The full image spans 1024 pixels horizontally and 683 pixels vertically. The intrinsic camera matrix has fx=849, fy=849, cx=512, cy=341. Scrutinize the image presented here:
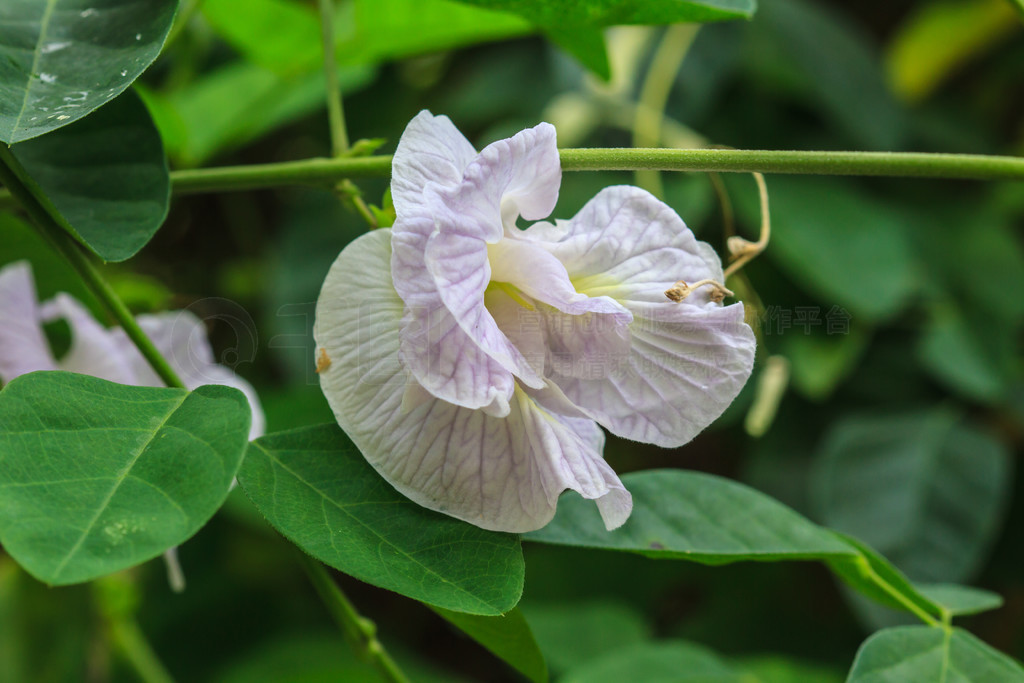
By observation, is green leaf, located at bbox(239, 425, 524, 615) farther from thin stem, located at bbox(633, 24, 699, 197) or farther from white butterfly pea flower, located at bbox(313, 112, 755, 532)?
thin stem, located at bbox(633, 24, 699, 197)

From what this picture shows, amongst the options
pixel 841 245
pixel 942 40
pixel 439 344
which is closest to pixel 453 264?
pixel 439 344

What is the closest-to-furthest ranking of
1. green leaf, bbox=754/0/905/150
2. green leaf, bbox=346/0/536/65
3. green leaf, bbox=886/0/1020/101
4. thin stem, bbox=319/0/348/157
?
thin stem, bbox=319/0/348/157, green leaf, bbox=346/0/536/65, green leaf, bbox=754/0/905/150, green leaf, bbox=886/0/1020/101

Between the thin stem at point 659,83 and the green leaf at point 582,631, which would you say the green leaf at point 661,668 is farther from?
the thin stem at point 659,83

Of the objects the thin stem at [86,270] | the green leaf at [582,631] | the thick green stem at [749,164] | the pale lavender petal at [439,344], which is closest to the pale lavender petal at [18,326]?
the thin stem at [86,270]

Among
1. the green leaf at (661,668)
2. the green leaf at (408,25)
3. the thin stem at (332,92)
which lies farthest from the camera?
the green leaf at (408,25)

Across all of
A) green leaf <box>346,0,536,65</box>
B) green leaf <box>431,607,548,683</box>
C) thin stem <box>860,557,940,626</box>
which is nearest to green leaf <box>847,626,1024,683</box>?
thin stem <box>860,557,940,626</box>

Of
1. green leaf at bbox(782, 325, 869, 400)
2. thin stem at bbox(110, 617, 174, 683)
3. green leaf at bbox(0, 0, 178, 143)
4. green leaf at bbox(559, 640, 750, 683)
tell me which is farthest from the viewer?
green leaf at bbox(782, 325, 869, 400)

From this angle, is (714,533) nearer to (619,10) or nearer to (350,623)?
(350,623)
